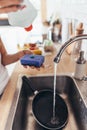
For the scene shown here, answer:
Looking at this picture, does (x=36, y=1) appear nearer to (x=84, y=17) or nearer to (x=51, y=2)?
(x=51, y=2)

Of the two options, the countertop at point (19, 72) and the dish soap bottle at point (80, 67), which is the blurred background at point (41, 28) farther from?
the dish soap bottle at point (80, 67)

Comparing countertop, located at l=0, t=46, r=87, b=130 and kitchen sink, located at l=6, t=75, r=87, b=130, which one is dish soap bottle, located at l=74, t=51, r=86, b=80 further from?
countertop, located at l=0, t=46, r=87, b=130

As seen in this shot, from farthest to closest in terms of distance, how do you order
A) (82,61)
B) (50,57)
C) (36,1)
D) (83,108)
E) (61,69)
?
(36,1) < (50,57) < (61,69) < (82,61) < (83,108)

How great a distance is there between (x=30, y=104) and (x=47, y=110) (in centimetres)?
14

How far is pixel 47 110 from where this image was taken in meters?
0.88

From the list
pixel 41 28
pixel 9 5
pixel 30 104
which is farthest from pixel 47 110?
pixel 41 28

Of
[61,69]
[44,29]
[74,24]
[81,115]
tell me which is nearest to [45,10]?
[44,29]

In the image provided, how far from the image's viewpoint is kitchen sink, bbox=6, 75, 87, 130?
76 cm

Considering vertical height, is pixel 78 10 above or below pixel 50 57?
above

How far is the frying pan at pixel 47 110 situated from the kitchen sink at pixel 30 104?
33 millimetres

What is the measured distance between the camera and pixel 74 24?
4.97 feet

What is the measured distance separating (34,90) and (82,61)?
355 mm

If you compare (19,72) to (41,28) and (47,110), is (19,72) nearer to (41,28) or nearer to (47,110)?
(47,110)

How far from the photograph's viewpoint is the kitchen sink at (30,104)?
0.76 m
